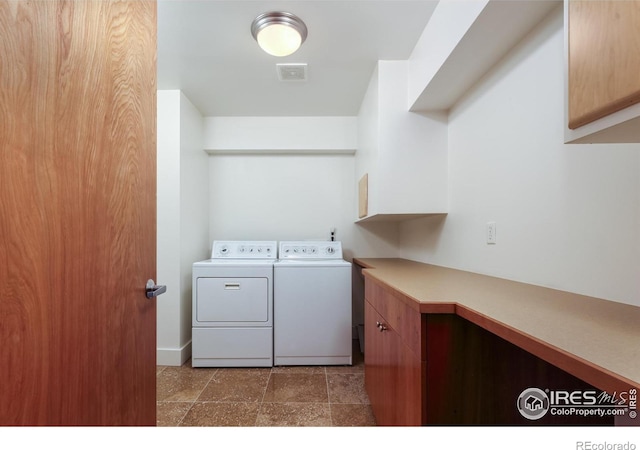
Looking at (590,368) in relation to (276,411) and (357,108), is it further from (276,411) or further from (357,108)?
(357,108)

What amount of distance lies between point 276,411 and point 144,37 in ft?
6.63

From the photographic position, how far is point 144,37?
0.96 metres

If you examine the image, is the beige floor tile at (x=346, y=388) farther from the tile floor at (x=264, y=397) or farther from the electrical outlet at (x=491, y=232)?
the electrical outlet at (x=491, y=232)

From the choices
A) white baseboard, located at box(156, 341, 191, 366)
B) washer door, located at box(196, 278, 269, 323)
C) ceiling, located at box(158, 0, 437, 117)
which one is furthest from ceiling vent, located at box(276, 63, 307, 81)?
white baseboard, located at box(156, 341, 191, 366)

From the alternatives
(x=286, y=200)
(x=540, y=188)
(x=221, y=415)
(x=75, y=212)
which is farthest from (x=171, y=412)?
(x=540, y=188)

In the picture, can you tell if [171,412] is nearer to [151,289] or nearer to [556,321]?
[151,289]

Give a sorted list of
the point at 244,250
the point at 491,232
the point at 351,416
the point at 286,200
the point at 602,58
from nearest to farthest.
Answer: the point at 602,58
the point at 491,232
the point at 351,416
the point at 244,250
the point at 286,200

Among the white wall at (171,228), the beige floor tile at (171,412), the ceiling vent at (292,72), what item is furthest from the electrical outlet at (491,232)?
the white wall at (171,228)

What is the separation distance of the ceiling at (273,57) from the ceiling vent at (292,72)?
0.12 ft

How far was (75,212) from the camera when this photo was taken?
66 centimetres

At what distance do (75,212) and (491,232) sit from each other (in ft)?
5.65

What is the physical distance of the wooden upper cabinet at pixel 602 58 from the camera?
0.50 metres

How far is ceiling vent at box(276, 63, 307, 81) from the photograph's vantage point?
6.17 feet
